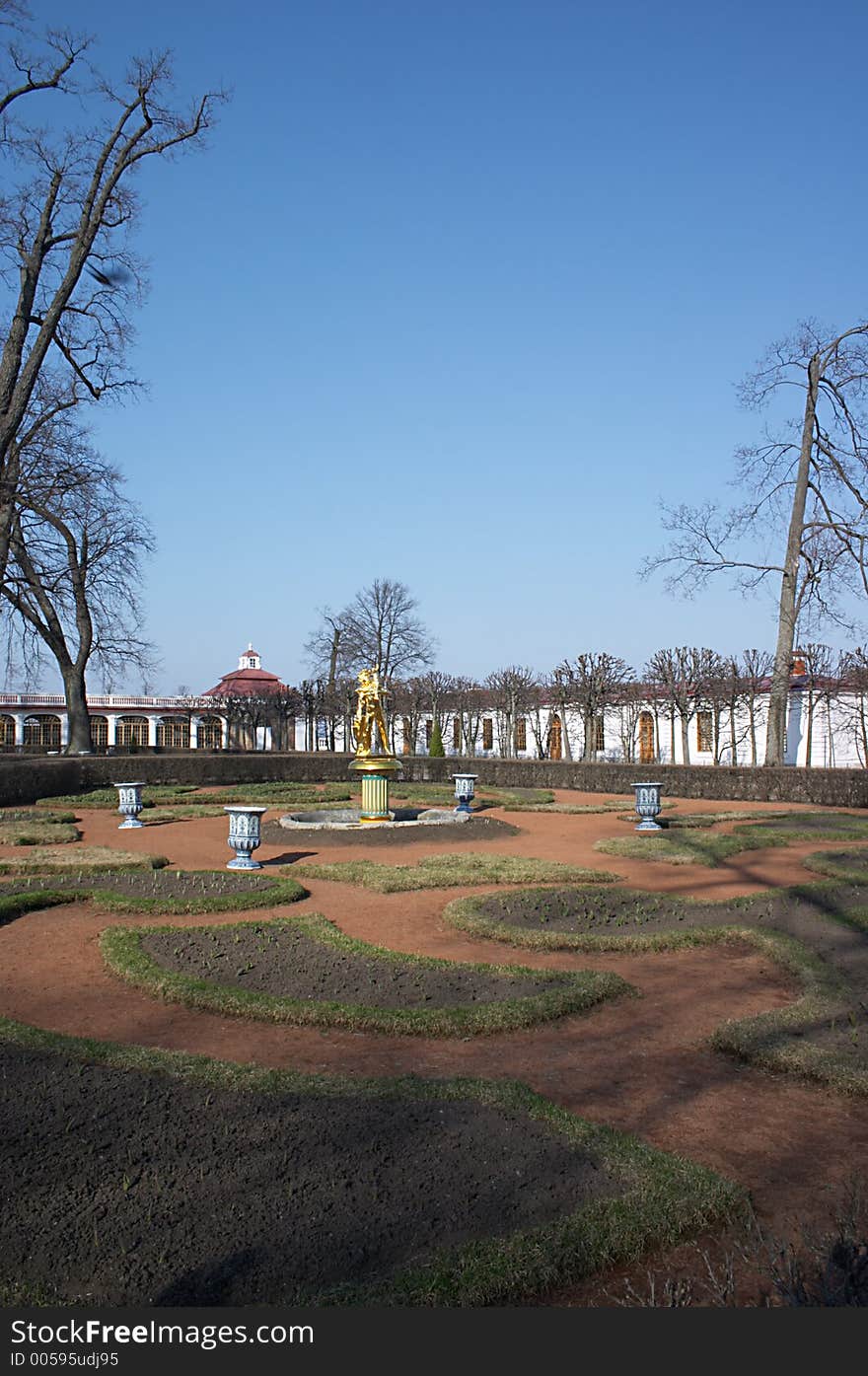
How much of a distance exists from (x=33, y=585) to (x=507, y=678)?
2222 centimetres

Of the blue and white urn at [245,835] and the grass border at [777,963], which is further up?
the blue and white urn at [245,835]

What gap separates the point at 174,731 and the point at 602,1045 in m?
59.1

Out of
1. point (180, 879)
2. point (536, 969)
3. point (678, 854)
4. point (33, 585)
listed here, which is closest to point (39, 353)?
point (33, 585)

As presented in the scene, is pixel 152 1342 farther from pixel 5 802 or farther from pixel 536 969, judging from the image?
pixel 5 802

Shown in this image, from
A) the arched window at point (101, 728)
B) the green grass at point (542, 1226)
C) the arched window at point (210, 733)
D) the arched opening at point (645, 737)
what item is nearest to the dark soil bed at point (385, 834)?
the green grass at point (542, 1226)

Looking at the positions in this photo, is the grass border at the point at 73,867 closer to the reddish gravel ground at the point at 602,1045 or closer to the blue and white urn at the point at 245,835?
the blue and white urn at the point at 245,835

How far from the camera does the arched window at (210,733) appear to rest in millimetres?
57969

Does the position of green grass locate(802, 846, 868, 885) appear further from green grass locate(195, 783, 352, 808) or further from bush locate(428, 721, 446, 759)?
bush locate(428, 721, 446, 759)

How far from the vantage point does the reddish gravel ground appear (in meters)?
4.25

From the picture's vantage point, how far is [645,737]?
43438mm

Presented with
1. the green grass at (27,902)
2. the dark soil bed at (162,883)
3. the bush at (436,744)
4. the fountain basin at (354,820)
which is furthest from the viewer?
the bush at (436,744)

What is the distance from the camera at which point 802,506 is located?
27.2 m

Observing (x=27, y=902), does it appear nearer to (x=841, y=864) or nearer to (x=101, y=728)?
(x=841, y=864)

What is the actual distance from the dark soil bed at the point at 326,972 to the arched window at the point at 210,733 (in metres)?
50.8
